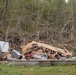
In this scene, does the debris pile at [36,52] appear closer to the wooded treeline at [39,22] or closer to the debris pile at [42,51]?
the debris pile at [42,51]

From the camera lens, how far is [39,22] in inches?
708

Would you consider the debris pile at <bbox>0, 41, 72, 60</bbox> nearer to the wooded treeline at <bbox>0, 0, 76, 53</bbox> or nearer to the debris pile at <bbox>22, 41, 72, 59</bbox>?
the debris pile at <bbox>22, 41, 72, 59</bbox>

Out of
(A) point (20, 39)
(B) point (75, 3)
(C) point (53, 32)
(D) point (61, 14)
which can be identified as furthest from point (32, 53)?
(B) point (75, 3)

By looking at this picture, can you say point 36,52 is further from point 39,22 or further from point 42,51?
point 39,22

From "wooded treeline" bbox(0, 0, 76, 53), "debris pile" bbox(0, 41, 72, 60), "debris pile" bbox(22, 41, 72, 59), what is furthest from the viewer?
"wooded treeline" bbox(0, 0, 76, 53)

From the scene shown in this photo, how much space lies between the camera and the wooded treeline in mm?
15367

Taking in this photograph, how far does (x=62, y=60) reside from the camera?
10.7 meters

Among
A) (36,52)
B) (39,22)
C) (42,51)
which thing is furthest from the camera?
(39,22)

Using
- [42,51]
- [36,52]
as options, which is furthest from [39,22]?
[36,52]

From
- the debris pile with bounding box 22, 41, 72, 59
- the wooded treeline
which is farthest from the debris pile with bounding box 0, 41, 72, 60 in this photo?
the wooded treeline

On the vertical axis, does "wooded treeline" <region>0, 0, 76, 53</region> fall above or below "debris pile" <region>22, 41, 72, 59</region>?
above

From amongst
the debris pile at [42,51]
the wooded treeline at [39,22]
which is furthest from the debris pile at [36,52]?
the wooded treeline at [39,22]

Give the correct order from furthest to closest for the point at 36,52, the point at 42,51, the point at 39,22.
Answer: the point at 39,22 < the point at 42,51 < the point at 36,52

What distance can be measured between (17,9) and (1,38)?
4677mm
